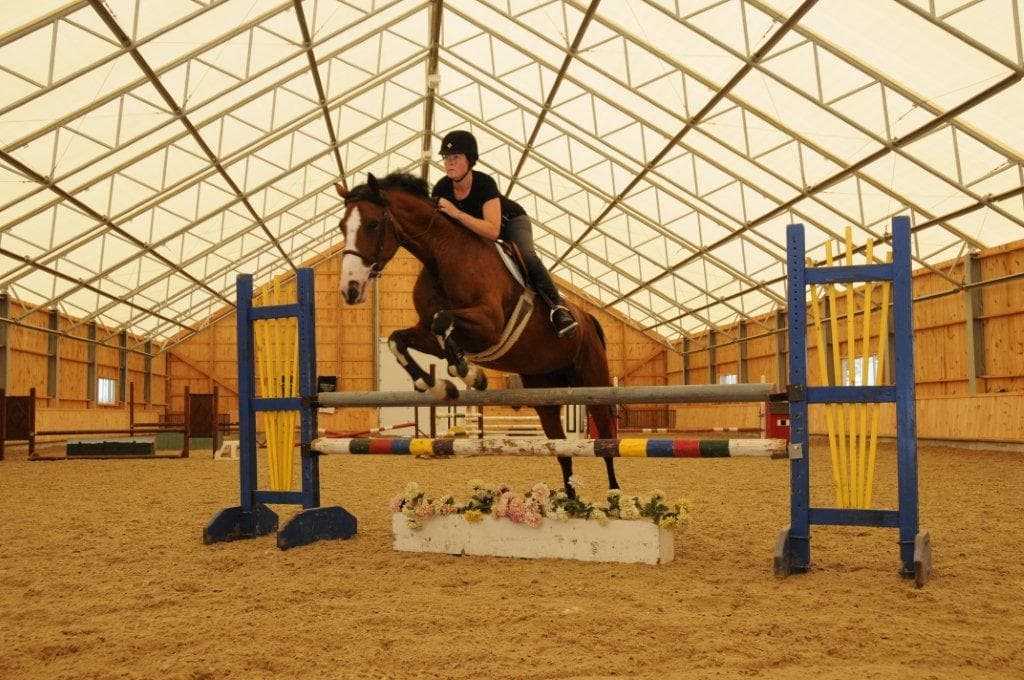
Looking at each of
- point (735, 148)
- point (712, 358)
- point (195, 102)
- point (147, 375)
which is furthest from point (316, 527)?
point (147, 375)

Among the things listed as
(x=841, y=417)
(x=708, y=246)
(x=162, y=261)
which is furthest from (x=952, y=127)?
(x=162, y=261)

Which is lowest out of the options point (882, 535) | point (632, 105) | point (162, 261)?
point (882, 535)

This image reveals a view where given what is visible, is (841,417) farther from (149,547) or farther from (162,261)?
(162,261)

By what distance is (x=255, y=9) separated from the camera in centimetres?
1274

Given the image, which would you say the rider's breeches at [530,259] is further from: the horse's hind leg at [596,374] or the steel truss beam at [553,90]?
the steel truss beam at [553,90]

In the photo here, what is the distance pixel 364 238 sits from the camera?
397 cm

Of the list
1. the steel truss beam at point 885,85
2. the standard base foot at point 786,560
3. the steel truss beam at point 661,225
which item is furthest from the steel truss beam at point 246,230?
the standard base foot at point 786,560

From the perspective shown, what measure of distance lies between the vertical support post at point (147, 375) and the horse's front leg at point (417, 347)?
27.4 meters

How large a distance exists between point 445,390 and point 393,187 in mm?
1080

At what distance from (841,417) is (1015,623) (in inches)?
51.4

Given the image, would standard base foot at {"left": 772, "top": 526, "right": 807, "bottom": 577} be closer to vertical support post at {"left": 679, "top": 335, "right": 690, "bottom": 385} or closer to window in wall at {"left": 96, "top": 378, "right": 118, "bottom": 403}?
window in wall at {"left": 96, "top": 378, "right": 118, "bottom": 403}

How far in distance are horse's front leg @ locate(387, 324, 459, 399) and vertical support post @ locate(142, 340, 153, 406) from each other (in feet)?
89.9

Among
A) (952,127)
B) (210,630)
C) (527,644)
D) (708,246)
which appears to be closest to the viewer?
(527,644)

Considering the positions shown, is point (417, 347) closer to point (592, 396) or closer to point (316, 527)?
point (592, 396)
